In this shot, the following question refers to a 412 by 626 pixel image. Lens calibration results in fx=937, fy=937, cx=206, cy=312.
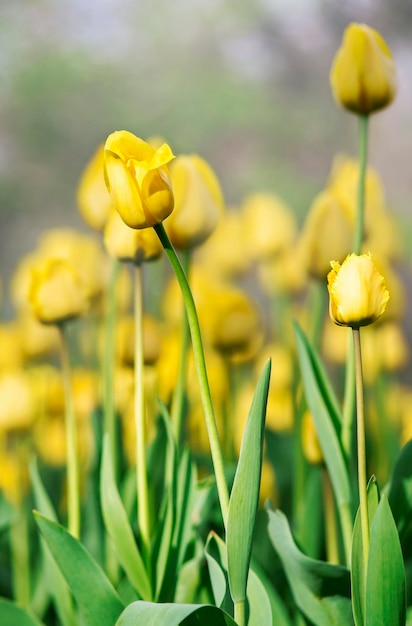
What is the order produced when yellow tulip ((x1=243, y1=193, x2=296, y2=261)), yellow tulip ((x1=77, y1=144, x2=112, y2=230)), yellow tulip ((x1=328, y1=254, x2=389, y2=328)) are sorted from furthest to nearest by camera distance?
yellow tulip ((x1=243, y1=193, x2=296, y2=261)) < yellow tulip ((x1=77, y1=144, x2=112, y2=230)) < yellow tulip ((x1=328, y1=254, x2=389, y2=328))

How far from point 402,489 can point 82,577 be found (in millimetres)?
249

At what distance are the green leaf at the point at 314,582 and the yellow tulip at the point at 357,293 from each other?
0.68ft

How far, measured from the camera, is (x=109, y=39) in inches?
213

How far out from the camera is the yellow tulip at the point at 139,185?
1.84 ft

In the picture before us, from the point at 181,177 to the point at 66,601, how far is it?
37 centimetres

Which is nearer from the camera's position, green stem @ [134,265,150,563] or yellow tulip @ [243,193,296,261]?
green stem @ [134,265,150,563]

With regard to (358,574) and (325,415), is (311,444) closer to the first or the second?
(325,415)

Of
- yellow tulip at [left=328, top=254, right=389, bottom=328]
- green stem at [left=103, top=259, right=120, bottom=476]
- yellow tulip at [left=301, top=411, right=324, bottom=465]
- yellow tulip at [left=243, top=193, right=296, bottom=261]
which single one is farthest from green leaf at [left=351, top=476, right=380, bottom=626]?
yellow tulip at [left=243, top=193, right=296, bottom=261]

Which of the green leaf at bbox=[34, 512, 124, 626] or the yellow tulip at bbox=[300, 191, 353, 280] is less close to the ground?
the yellow tulip at bbox=[300, 191, 353, 280]

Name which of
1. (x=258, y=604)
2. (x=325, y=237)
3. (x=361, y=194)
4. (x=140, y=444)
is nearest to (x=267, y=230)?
(x=325, y=237)

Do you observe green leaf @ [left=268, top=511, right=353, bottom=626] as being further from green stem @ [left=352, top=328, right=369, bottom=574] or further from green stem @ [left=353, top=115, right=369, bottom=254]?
green stem @ [left=353, top=115, right=369, bottom=254]

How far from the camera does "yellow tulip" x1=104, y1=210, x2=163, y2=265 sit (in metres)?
0.77

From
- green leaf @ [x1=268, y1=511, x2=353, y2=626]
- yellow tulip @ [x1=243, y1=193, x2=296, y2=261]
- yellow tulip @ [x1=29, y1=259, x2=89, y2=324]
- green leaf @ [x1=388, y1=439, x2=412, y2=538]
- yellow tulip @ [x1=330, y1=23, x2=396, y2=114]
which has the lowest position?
green leaf @ [x1=268, y1=511, x2=353, y2=626]

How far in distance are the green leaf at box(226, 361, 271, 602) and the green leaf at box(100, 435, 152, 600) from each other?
6.2 inches
